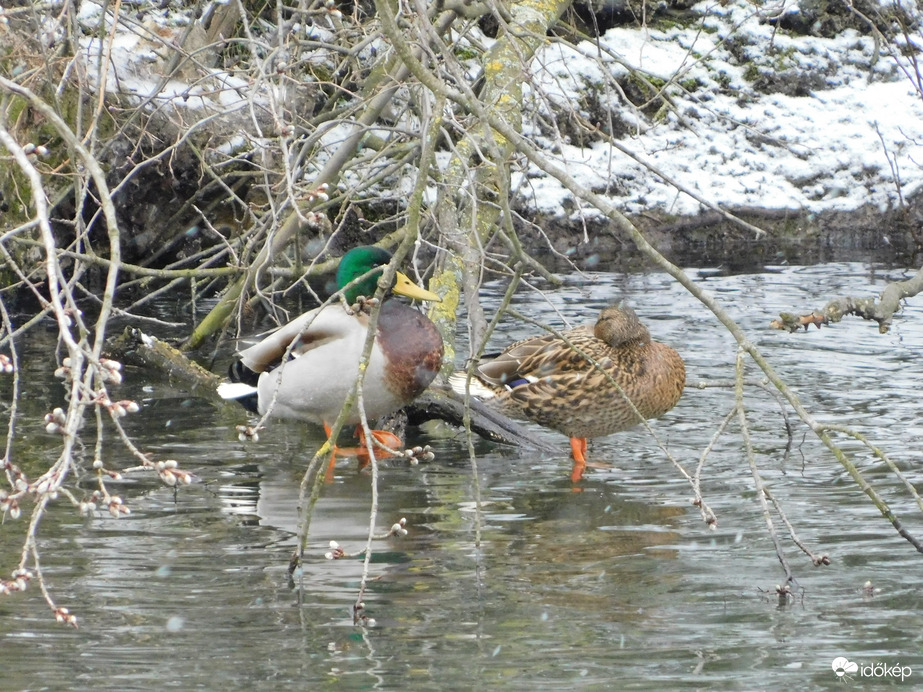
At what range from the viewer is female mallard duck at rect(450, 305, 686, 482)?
18.5ft

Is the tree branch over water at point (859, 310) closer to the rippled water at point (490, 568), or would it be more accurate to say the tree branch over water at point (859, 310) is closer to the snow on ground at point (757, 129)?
the rippled water at point (490, 568)

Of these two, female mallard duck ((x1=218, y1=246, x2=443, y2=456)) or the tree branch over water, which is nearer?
the tree branch over water

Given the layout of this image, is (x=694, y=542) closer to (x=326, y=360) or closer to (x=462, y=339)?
(x=326, y=360)

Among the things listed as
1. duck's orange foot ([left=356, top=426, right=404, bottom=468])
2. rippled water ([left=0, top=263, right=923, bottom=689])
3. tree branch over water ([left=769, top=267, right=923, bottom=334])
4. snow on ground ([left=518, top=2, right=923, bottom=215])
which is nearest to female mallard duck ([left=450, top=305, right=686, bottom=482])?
rippled water ([left=0, top=263, right=923, bottom=689])

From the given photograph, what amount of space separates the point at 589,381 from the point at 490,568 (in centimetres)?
160

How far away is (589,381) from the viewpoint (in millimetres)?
5613

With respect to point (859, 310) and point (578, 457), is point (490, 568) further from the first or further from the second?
point (578, 457)

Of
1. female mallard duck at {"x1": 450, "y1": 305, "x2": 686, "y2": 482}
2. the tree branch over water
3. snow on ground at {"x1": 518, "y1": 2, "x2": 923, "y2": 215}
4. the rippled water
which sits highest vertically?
snow on ground at {"x1": 518, "y1": 2, "x2": 923, "y2": 215}

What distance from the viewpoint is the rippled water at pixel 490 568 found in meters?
3.36

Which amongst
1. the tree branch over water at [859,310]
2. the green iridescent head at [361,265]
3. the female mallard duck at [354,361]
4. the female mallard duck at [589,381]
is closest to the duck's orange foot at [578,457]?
the female mallard duck at [589,381]

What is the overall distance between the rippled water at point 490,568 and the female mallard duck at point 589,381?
20 cm

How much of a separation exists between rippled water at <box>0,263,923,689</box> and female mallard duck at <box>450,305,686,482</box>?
20 cm

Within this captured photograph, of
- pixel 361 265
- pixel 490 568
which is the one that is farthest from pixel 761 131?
pixel 490 568

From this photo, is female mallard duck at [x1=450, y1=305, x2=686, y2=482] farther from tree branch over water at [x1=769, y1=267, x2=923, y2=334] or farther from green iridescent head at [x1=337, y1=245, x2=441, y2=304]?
tree branch over water at [x1=769, y1=267, x2=923, y2=334]
